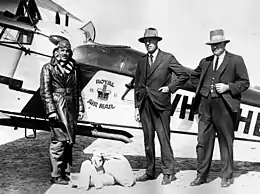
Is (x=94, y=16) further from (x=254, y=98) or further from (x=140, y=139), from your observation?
(x=254, y=98)

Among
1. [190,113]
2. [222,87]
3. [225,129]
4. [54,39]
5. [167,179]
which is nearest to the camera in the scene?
[222,87]

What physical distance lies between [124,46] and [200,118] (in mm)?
945

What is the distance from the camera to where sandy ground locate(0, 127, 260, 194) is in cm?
346

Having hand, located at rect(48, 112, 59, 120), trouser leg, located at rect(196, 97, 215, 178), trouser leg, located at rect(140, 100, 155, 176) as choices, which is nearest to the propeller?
hand, located at rect(48, 112, 59, 120)

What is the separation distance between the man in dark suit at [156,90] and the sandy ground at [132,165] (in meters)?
0.28

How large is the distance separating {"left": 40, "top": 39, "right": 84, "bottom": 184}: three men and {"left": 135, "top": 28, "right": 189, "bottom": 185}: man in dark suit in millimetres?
541

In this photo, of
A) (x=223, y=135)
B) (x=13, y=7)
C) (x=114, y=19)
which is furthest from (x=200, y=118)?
(x=13, y=7)

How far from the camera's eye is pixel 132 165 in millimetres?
4227

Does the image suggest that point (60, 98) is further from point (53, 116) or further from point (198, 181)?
point (198, 181)

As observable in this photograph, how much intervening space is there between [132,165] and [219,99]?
1211 mm

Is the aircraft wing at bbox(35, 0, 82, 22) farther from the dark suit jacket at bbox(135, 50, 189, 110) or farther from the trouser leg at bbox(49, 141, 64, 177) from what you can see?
the trouser leg at bbox(49, 141, 64, 177)

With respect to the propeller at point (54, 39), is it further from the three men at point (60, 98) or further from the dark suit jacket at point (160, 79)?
the dark suit jacket at point (160, 79)

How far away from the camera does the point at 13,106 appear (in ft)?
13.1

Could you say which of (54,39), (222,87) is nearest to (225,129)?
(222,87)
